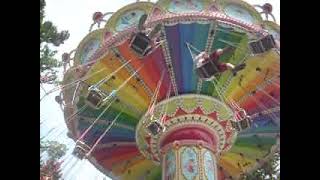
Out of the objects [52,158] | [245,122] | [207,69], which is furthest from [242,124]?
[52,158]

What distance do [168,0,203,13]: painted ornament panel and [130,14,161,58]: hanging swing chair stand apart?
0.41 m

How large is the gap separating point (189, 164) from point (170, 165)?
352 millimetres

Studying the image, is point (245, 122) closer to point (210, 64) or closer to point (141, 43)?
point (210, 64)

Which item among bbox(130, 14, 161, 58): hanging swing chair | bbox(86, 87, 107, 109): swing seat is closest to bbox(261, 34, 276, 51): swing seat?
bbox(130, 14, 161, 58): hanging swing chair

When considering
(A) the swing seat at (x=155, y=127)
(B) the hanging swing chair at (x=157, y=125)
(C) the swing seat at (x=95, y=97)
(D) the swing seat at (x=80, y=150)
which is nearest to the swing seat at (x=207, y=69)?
(B) the hanging swing chair at (x=157, y=125)

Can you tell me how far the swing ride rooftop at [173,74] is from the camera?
11844 mm

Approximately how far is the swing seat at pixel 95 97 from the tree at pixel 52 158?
3.67ft

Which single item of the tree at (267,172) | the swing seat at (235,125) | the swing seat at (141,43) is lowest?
the tree at (267,172)

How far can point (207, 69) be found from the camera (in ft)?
38.5

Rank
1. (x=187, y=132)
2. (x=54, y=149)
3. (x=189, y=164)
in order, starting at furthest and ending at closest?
1. (x=54, y=149)
2. (x=187, y=132)
3. (x=189, y=164)

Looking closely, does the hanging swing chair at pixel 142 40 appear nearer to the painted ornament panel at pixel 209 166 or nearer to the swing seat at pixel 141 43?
the swing seat at pixel 141 43

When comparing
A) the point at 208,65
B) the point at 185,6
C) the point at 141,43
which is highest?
the point at 185,6
